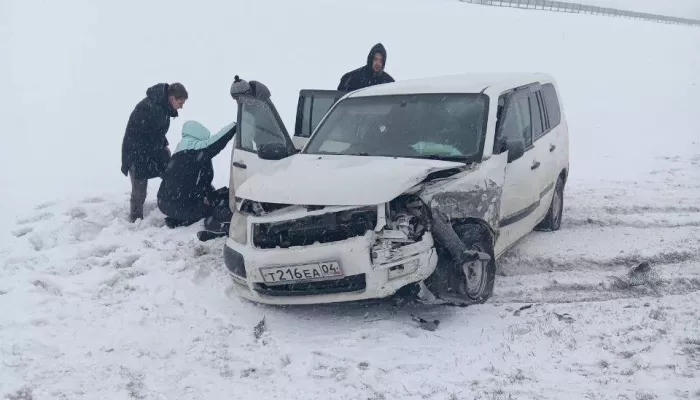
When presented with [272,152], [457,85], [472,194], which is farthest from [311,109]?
[472,194]

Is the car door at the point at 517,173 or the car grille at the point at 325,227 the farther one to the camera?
the car door at the point at 517,173

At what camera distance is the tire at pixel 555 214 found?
7.17 meters

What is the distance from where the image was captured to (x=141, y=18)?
22594mm

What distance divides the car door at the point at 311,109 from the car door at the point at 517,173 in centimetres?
208

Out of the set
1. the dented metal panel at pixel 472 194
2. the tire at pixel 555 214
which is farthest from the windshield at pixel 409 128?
the tire at pixel 555 214

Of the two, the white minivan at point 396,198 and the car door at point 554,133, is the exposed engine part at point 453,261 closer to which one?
the white minivan at point 396,198

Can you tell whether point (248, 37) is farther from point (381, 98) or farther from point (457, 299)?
point (457, 299)

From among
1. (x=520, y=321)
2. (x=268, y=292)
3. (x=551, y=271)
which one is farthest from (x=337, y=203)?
(x=551, y=271)

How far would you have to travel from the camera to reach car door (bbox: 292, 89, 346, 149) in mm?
7348

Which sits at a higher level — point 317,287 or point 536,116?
point 536,116

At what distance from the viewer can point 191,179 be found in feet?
23.6

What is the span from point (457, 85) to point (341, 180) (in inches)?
73.9

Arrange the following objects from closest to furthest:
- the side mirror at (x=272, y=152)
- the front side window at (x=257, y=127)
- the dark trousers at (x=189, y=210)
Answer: the side mirror at (x=272, y=152)
the front side window at (x=257, y=127)
the dark trousers at (x=189, y=210)

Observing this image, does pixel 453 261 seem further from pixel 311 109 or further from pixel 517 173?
pixel 311 109
